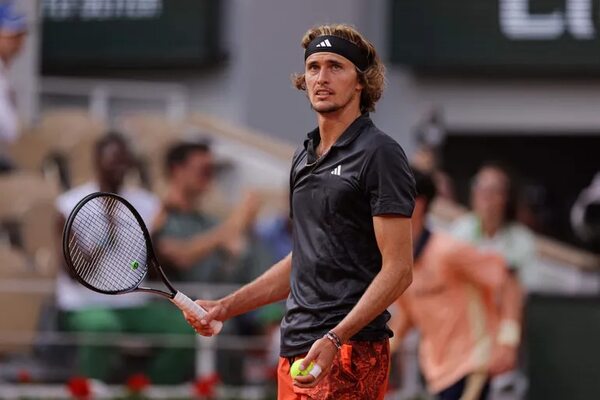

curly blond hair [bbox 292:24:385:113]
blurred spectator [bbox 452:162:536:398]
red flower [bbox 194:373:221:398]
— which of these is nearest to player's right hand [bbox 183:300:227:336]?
curly blond hair [bbox 292:24:385:113]

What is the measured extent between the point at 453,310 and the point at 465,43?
13.5 m

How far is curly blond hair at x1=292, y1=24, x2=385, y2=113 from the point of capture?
20.7 feet

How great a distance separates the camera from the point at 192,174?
12.3 metres

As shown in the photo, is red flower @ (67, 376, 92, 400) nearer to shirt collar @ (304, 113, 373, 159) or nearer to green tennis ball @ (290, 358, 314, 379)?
shirt collar @ (304, 113, 373, 159)

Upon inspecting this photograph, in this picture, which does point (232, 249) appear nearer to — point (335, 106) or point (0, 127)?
point (0, 127)

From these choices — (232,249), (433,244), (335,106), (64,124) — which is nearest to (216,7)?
(64,124)

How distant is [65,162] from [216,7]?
6518 millimetres

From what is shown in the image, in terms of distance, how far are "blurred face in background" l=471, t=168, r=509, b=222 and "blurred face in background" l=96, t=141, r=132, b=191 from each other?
8.73 ft

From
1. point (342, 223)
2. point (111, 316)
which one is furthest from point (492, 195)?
point (342, 223)

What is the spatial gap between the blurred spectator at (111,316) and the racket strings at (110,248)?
17.5 ft

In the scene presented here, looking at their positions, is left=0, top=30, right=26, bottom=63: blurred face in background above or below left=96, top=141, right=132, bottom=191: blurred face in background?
above

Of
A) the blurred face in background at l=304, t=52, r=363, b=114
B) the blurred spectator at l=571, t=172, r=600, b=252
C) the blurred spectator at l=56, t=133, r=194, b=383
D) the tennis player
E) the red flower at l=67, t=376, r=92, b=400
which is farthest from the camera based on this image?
the blurred spectator at l=571, t=172, r=600, b=252

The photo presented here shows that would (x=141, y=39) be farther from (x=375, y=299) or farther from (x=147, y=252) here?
(x=375, y=299)

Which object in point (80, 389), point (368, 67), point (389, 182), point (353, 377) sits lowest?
point (80, 389)
